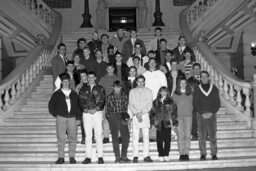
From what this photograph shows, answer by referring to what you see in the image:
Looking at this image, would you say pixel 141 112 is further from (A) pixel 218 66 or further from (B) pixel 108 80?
(A) pixel 218 66

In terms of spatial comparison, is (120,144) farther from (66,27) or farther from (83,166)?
(66,27)

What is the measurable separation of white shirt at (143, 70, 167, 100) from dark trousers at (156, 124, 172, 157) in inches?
37.3

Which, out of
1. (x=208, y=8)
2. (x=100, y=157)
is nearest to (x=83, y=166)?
(x=100, y=157)

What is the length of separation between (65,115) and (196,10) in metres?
9.04

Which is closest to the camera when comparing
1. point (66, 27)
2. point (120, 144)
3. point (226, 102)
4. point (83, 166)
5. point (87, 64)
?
point (83, 166)

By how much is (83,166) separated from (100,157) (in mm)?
358

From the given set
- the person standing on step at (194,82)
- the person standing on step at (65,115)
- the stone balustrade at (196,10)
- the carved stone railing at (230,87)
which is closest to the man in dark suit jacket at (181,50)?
the person standing on step at (194,82)

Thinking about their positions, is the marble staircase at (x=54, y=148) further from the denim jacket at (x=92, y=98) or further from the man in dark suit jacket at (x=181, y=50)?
the man in dark suit jacket at (x=181, y=50)

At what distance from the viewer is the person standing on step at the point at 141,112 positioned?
26.5 ft

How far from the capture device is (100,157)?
8125 millimetres

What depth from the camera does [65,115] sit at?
8.04m

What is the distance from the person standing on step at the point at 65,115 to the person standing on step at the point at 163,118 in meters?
1.47

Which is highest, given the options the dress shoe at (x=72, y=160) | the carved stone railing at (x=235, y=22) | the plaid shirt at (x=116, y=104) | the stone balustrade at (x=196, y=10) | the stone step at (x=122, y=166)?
the stone balustrade at (x=196, y=10)

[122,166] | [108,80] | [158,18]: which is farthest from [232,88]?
[158,18]
